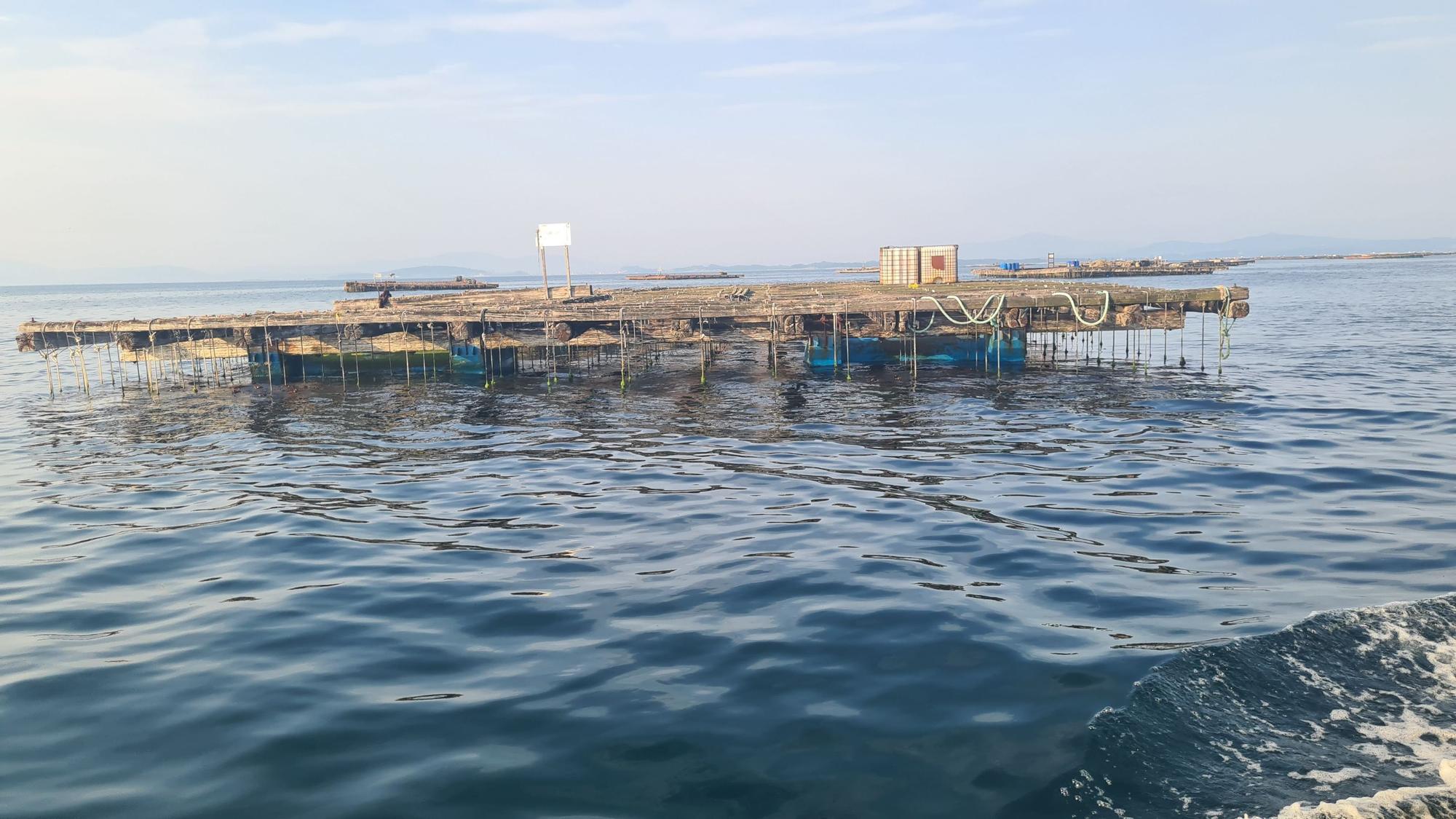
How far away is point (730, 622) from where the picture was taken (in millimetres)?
9734

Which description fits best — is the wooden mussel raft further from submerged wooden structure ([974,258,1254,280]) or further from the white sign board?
submerged wooden structure ([974,258,1254,280])

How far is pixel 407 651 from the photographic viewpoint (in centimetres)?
923

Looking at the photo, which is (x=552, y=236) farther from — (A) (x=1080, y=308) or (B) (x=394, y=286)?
(B) (x=394, y=286)

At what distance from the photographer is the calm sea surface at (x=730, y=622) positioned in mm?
6684

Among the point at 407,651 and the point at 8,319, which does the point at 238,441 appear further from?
the point at 8,319

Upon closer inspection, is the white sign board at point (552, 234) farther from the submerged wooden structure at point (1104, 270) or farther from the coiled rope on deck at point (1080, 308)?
the submerged wooden structure at point (1104, 270)

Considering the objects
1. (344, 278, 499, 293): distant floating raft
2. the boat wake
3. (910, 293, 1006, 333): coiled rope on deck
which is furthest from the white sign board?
(344, 278, 499, 293): distant floating raft

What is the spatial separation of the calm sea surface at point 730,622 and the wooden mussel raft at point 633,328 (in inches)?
432

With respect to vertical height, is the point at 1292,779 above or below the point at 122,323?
below

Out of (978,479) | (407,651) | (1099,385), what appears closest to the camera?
(407,651)

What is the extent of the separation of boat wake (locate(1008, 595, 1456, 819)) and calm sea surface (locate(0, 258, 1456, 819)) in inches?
1.5

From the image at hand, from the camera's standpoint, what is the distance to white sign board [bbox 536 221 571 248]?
146ft

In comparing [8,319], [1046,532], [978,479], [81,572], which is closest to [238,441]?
[81,572]

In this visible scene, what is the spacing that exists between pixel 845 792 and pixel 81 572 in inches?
459
